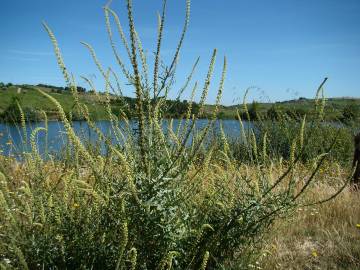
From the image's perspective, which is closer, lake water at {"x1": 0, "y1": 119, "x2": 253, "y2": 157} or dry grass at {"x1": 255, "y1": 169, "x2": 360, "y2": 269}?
lake water at {"x1": 0, "y1": 119, "x2": 253, "y2": 157}

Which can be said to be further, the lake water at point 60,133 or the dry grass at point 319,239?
the dry grass at point 319,239

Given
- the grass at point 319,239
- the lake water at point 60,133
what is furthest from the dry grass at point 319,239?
the lake water at point 60,133

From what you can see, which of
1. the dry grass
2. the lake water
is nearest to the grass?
the dry grass

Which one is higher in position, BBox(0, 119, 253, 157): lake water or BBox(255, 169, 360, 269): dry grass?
BBox(0, 119, 253, 157): lake water

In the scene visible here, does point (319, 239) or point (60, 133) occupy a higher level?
point (60, 133)

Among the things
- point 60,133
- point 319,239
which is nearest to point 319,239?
point 319,239

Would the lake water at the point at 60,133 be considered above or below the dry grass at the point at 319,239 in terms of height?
above

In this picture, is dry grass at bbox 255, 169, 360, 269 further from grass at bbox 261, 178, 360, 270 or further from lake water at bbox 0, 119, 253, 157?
lake water at bbox 0, 119, 253, 157

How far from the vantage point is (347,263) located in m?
3.24

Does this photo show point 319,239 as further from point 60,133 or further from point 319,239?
point 60,133

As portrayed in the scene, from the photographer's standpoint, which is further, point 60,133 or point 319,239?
point 60,133

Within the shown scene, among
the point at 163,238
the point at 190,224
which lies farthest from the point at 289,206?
the point at 163,238

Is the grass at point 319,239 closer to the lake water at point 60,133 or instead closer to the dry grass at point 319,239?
the dry grass at point 319,239

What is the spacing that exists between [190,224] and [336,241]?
1957 mm
